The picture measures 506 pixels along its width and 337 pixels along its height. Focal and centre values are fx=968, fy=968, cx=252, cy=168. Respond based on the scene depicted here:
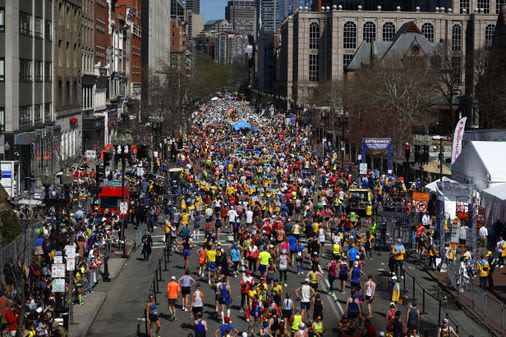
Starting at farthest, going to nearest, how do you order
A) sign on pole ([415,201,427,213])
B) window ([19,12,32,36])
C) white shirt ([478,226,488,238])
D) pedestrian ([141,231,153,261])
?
1. window ([19,12,32,36])
2. sign on pole ([415,201,427,213])
3. white shirt ([478,226,488,238])
4. pedestrian ([141,231,153,261])

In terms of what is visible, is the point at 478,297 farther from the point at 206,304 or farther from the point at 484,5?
the point at 484,5

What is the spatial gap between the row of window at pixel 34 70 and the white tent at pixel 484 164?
83.1ft

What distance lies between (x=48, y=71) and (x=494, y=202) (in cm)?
3390

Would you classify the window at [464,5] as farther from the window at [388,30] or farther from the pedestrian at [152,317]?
the pedestrian at [152,317]

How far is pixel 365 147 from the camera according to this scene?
61.0 metres

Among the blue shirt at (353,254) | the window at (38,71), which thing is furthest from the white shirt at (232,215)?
the window at (38,71)

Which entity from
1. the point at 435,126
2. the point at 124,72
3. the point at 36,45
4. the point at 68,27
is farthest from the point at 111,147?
the point at 435,126

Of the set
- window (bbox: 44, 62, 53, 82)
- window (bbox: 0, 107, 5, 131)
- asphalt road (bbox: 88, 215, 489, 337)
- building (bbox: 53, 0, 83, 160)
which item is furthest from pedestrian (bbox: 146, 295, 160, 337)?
building (bbox: 53, 0, 83, 160)

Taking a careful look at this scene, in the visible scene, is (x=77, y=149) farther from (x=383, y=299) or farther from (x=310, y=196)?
(x=383, y=299)

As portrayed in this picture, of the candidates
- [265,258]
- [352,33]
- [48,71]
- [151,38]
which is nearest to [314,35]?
[352,33]

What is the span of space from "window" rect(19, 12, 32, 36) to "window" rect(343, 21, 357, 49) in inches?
4194

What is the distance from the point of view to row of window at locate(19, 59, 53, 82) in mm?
55250

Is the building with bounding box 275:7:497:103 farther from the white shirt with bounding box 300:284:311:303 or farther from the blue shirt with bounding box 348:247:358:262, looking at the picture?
the white shirt with bounding box 300:284:311:303

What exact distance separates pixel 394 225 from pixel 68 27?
36656 mm
